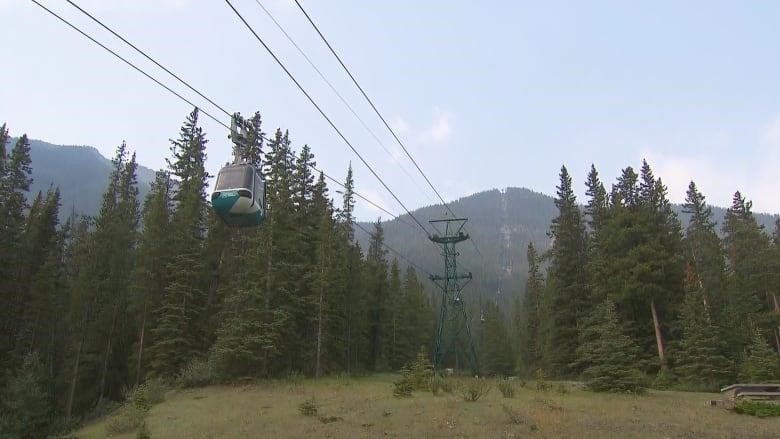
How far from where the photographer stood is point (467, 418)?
51.3ft

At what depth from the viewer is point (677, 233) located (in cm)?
4419

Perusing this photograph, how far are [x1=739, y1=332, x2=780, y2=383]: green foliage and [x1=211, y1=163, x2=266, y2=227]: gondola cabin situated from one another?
2947 centimetres

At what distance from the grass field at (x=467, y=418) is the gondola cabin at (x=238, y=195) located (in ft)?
21.9

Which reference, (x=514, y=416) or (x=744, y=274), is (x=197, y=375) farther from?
(x=744, y=274)

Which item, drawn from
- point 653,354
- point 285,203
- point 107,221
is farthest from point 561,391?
point 107,221

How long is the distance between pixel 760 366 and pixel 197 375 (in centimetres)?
3458

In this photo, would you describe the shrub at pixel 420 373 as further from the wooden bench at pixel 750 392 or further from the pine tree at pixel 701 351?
the pine tree at pixel 701 351

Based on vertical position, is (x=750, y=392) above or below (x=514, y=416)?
above

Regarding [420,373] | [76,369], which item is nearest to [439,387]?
[420,373]

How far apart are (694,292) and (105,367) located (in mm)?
42968

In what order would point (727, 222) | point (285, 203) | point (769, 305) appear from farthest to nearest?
point (727, 222) → point (769, 305) → point (285, 203)

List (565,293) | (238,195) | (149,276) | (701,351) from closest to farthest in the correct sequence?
(238,195)
(701,351)
(149,276)
(565,293)

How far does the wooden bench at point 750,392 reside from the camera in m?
20.0

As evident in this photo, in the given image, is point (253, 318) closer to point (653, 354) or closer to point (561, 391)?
point (561, 391)
